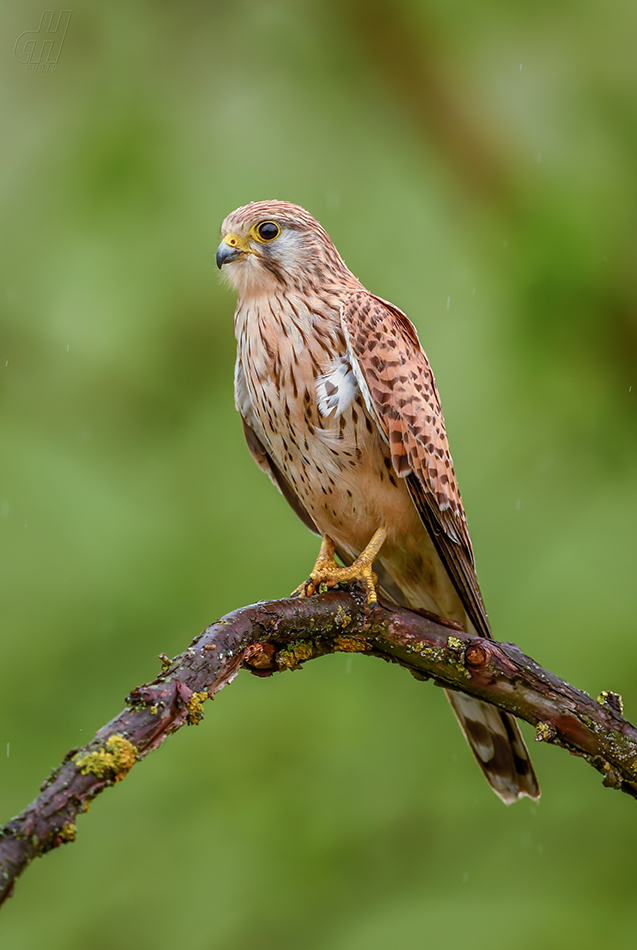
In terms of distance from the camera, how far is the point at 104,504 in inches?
161

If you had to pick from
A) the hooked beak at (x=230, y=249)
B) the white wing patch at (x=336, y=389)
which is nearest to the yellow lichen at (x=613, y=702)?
the white wing patch at (x=336, y=389)

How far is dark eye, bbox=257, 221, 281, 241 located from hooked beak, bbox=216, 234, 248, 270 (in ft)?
0.18

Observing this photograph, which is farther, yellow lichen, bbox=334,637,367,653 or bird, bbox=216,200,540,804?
bird, bbox=216,200,540,804

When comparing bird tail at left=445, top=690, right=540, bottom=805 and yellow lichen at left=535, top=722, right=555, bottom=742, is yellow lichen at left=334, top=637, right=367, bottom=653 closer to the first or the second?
yellow lichen at left=535, top=722, right=555, bottom=742

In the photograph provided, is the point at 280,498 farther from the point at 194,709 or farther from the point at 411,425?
the point at 194,709

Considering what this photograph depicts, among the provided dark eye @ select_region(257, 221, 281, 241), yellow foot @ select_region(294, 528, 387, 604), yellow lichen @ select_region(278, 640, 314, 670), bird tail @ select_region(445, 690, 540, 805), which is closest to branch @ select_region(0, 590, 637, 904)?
yellow lichen @ select_region(278, 640, 314, 670)

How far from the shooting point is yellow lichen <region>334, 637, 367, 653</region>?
1.99 m

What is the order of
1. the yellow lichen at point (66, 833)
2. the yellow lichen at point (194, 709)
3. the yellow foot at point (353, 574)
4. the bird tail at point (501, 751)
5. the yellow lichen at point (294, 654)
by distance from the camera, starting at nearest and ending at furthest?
the yellow lichen at point (66, 833) < the yellow lichen at point (194, 709) < the yellow lichen at point (294, 654) < the yellow foot at point (353, 574) < the bird tail at point (501, 751)

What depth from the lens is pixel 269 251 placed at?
8.31 feet

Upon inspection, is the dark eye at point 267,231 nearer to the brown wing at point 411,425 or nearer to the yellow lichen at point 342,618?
the brown wing at point 411,425

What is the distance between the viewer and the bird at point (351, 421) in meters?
2.37

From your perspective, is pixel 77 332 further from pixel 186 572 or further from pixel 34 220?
pixel 186 572

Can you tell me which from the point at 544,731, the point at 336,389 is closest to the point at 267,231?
the point at 336,389

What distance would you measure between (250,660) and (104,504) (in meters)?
2.43
